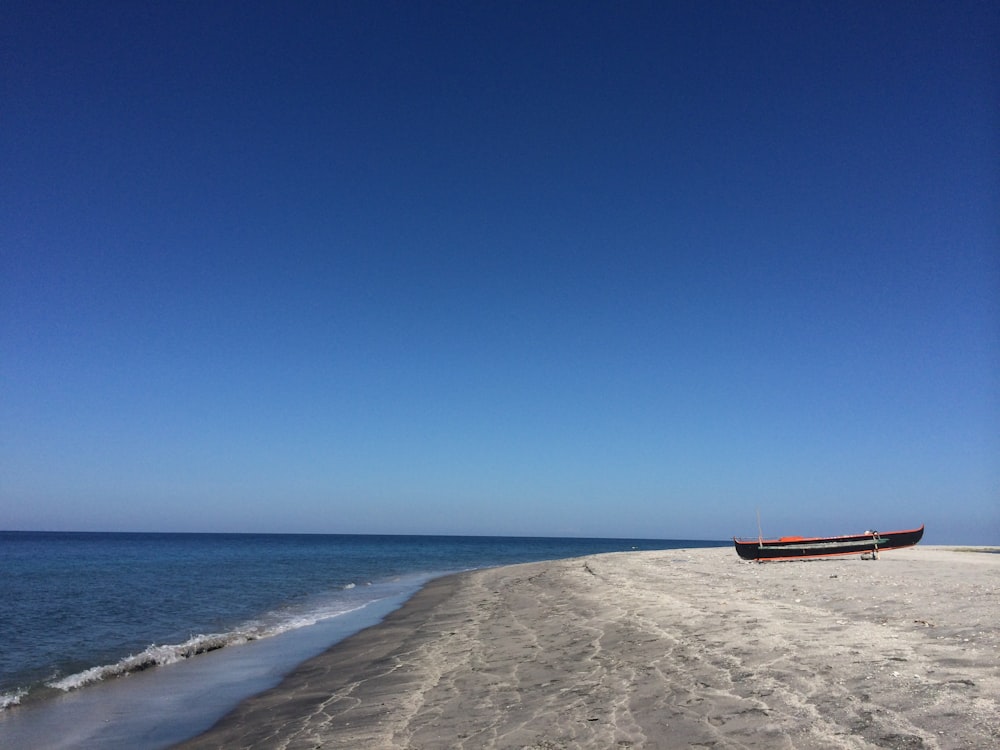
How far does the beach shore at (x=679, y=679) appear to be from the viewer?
632cm

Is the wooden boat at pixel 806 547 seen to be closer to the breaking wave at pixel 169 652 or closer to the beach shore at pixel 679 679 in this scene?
the beach shore at pixel 679 679

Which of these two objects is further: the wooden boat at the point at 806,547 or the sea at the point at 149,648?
the wooden boat at the point at 806,547

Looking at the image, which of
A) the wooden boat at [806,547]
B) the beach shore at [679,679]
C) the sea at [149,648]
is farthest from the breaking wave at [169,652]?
the wooden boat at [806,547]

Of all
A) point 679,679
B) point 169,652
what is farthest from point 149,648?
point 679,679

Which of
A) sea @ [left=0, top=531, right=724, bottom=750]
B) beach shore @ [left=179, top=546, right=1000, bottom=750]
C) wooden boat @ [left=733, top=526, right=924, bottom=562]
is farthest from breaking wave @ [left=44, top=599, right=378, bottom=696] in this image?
wooden boat @ [left=733, top=526, right=924, bottom=562]

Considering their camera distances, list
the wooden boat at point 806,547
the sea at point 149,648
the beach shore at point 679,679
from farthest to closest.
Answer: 1. the wooden boat at point 806,547
2. the sea at point 149,648
3. the beach shore at point 679,679

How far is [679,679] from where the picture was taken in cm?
834

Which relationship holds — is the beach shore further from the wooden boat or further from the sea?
the wooden boat

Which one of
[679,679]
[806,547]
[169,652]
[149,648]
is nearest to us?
[679,679]

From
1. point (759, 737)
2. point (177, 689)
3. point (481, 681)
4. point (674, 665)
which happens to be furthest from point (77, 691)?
point (759, 737)

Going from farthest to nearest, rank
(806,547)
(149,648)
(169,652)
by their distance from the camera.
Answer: (806,547) → (149,648) → (169,652)

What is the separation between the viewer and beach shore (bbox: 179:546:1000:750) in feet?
20.7

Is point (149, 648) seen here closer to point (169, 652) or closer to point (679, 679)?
point (169, 652)

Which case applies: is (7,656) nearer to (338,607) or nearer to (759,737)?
(338,607)
